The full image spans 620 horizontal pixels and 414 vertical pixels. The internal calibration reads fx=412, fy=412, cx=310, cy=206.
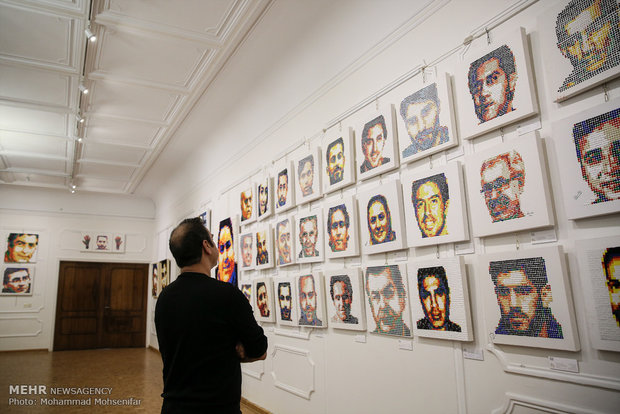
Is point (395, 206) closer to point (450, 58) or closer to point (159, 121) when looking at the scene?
point (450, 58)

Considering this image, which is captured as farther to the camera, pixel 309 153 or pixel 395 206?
pixel 309 153

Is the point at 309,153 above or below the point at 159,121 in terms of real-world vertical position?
below

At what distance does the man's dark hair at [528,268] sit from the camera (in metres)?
2.63

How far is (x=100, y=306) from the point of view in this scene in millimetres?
14094

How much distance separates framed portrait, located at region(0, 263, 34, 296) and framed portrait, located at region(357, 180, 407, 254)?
13155mm

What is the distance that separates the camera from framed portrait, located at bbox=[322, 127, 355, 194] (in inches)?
176

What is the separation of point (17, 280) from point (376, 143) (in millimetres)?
13638

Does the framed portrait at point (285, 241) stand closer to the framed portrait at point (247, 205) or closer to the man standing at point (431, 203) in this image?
the framed portrait at point (247, 205)

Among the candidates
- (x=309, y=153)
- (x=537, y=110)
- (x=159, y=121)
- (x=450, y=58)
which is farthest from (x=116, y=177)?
(x=537, y=110)

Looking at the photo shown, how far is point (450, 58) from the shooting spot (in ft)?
11.4

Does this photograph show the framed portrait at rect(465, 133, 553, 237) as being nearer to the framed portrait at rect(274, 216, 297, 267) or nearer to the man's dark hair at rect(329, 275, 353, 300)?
the man's dark hair at rect(329, 275, 353, 300)

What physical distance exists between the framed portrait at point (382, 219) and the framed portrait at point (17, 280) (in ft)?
43.2

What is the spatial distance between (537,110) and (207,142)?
7.64 metres

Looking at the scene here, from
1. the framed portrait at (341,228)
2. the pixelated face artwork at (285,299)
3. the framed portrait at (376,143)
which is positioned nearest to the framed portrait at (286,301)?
the pixelated face artwork at (285,299)
